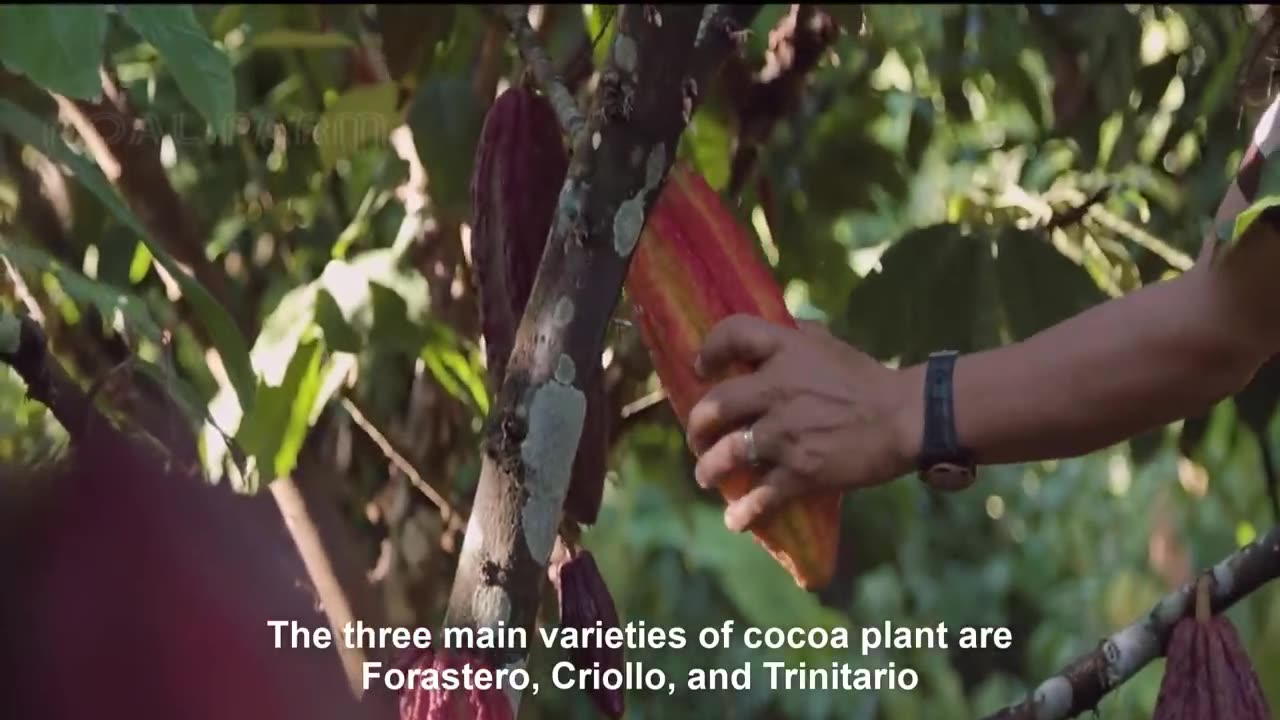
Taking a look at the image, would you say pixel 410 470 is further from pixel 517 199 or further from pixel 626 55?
pixel 626 55

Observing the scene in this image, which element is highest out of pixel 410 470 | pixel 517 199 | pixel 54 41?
Result: pixel 54 41

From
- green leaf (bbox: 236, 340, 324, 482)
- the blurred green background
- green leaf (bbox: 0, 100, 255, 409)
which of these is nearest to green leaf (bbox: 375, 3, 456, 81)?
the blurred green background

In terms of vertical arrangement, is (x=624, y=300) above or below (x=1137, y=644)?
above

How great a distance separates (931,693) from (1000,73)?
0.78 m

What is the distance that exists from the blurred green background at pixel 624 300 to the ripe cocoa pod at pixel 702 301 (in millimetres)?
138

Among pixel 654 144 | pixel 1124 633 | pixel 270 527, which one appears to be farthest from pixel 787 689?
pixel 654 144

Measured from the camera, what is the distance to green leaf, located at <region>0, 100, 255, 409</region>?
599 mm

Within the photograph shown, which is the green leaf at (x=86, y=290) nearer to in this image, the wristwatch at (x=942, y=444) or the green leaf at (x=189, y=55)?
the green leaf at (x=189, y=55)

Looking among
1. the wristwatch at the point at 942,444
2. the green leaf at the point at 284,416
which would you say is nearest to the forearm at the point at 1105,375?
the wristwatch at the point at 942,444

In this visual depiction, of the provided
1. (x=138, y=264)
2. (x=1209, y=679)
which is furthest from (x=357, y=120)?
(x=1209, y=679)

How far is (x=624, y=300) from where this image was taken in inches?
28.1

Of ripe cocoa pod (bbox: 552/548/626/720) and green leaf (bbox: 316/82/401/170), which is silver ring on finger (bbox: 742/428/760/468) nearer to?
ripe cocoa pod (bbox: 552/548/626/720)

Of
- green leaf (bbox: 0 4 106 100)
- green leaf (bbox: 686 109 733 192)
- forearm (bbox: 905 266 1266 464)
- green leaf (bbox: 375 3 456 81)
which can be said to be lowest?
green leaf (bbox: 686 109 733 192)

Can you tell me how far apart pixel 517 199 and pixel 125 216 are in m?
0.15
